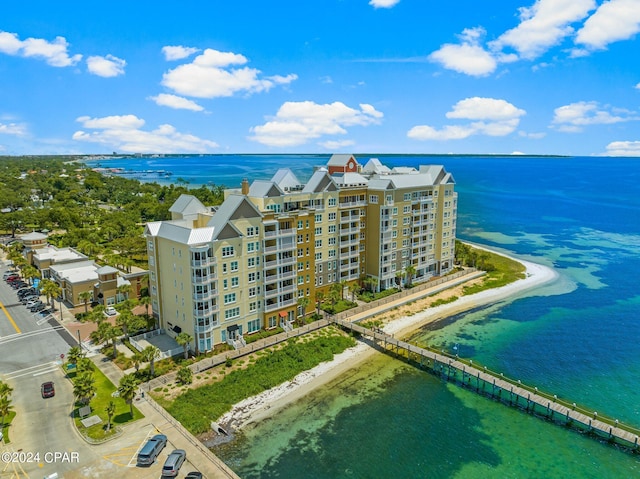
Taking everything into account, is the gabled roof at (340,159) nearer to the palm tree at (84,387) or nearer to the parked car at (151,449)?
the palm tree at (84,387)

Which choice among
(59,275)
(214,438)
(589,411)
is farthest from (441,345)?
(59,275)

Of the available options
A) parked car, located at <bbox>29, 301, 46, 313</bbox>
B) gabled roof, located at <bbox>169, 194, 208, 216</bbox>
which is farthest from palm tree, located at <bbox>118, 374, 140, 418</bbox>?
parked car, located at <bbox>29, 301, 46, 313</bbox>

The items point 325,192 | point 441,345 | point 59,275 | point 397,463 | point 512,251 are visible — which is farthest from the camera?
point 512,251

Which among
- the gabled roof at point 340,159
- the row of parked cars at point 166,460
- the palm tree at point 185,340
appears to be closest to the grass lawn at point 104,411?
the row of parked cars at point 166,460

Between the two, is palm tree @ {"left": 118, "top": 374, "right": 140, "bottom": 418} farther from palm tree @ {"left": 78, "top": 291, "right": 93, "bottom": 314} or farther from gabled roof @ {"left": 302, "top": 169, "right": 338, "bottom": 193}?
gabled roof @ {"left": 302, "top": 169, "right": 338, "bottom": 193}

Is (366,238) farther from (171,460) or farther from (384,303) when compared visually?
(171,460)
